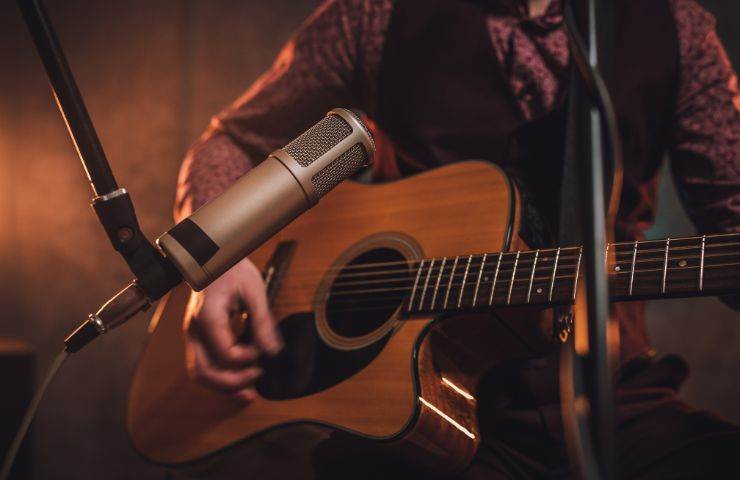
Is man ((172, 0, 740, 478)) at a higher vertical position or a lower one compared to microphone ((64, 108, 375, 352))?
lower

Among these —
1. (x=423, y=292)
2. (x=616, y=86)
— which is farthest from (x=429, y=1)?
(x=423, y=292)

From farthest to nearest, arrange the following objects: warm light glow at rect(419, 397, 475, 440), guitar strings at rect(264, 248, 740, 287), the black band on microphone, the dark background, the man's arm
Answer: the dark background, the man's arm, warm light glow at rect(419, 397, 475, 440), guitar strings at rect(264, 248, 740, 287), the black band on microphone

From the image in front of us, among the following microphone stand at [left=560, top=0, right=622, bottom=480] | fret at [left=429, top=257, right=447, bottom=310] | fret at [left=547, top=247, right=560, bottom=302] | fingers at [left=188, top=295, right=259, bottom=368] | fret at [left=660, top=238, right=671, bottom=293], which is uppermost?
microphone stand at [left=560, top=0, right=622, bottom=480]

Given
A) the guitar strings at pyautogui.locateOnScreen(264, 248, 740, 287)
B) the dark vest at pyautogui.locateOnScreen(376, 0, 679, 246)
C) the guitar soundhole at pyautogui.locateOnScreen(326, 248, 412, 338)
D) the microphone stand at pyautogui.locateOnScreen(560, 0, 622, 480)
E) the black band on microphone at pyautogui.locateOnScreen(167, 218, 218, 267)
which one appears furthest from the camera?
the dark vest at pyautogui.locateOnScreen(376, 0, 679, 246)

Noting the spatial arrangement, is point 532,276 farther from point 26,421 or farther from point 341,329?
point 26,421

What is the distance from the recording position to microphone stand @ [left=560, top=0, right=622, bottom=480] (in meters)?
0.41

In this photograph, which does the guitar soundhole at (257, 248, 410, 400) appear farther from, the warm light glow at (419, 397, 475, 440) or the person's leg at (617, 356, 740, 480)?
the person's leg at (617, 356, 740, 480)

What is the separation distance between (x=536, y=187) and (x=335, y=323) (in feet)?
1.32

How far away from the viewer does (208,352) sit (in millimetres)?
1007

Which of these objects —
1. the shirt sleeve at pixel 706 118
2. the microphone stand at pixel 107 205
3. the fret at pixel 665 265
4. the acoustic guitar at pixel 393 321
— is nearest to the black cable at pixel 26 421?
the microphone stand at pixel 107 205

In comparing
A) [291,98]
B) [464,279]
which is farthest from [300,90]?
[464,279]

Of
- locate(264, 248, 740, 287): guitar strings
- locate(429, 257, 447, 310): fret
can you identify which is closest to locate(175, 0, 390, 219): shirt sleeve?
locate(264, 248, 740, 287): guitar strings

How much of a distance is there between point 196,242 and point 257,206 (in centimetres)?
7

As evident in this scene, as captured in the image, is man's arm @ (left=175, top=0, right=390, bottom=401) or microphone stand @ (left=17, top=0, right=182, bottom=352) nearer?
microphone stand @ (left=17, top=0, right=182, bottom=352)
